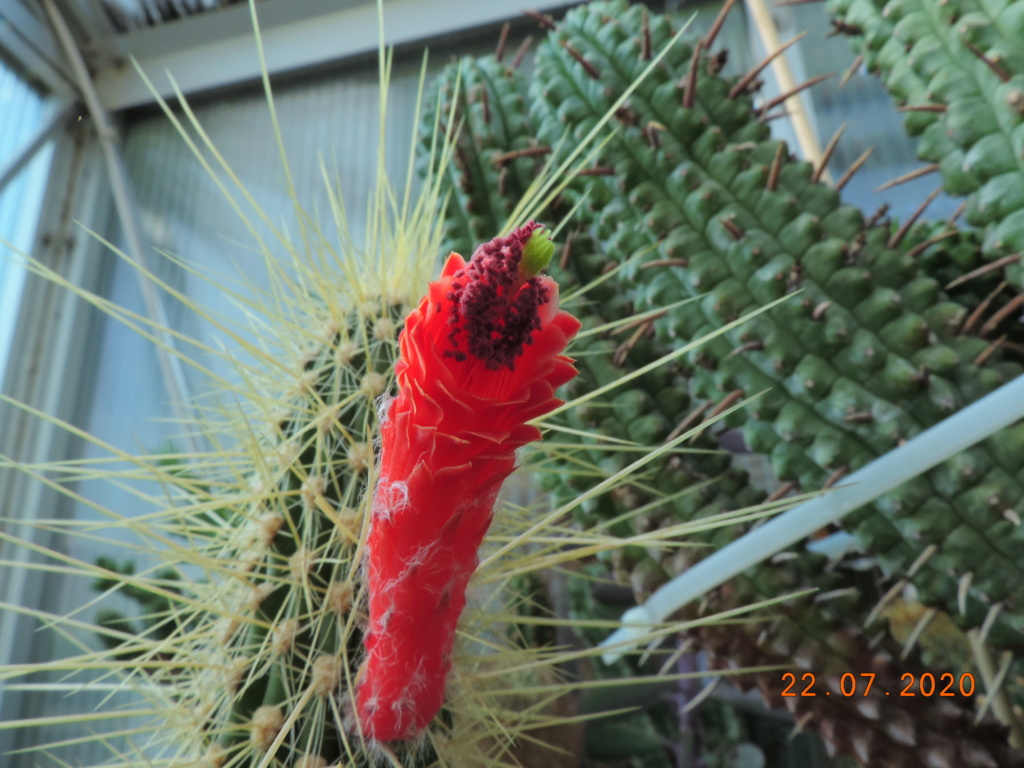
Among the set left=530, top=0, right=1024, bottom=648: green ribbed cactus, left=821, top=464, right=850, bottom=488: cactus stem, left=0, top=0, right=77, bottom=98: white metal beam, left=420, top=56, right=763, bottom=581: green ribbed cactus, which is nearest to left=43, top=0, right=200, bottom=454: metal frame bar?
left=0, top=0, right=77, bottom=98: white metal beam

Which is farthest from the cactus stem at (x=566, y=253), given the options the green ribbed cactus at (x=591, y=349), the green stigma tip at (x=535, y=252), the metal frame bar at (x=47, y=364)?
the metal frame bar at (x=47, y=364)

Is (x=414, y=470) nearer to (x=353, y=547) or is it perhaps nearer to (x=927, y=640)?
(x=353, y=547)

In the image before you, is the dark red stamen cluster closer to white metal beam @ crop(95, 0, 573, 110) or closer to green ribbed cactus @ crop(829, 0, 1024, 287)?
green ribbed cactus @ crop(829, 0, 1024, 287)

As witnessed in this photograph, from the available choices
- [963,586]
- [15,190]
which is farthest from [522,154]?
[15,190]

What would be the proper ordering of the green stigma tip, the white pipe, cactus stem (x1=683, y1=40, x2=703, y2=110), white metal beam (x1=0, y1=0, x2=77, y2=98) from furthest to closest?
white metal beam (x1=0, y1=0, x2=77, y2=98)
cactus stem (x1=683, y1=40, x2=703, y2=110)
the white pipe
the green stigma tip

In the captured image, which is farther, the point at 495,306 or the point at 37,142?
the point at 37,142

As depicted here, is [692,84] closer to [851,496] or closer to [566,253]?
[566,253]

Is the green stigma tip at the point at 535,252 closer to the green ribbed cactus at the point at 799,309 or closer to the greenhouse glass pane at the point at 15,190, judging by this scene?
the green ribbed cactus at the point at 799,309
